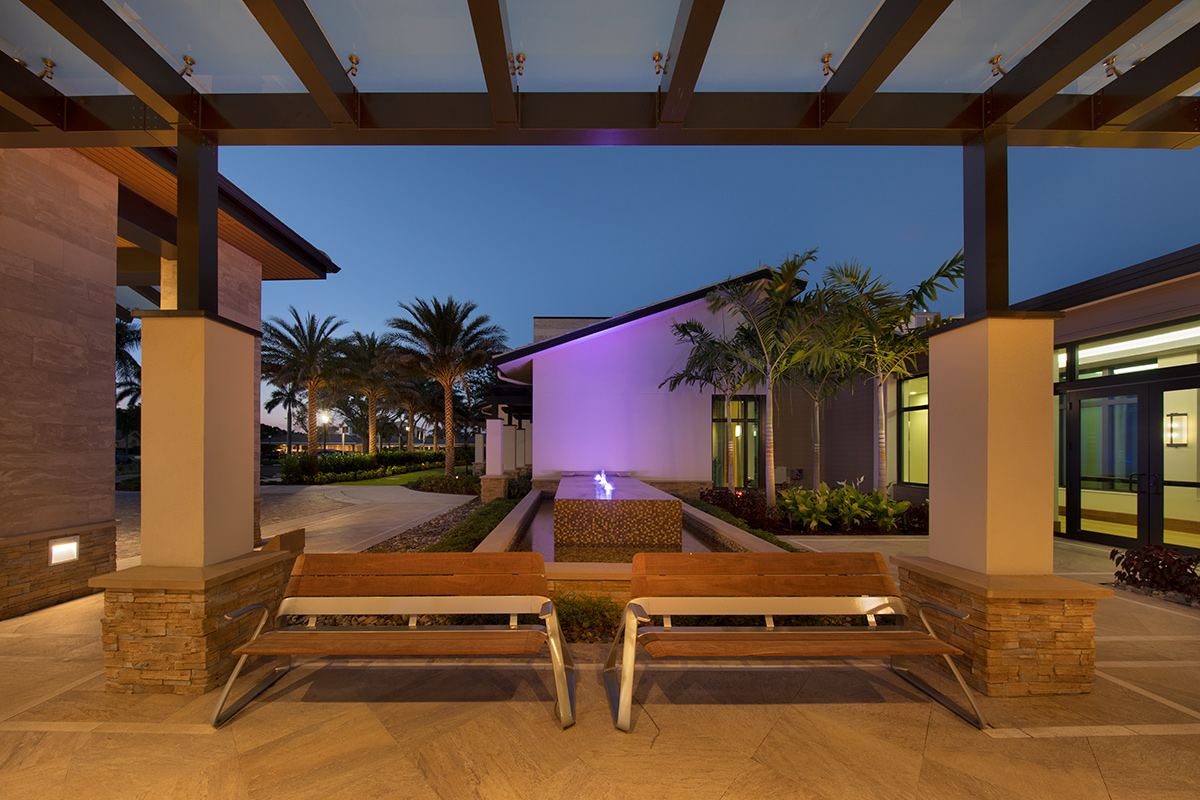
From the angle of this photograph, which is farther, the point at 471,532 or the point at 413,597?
the point at 471,532

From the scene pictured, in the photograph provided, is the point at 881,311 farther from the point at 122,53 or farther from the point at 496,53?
the point at 122,53

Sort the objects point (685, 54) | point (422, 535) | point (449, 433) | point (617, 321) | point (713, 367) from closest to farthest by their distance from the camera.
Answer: point (685, 54) < point (422, 535) < point (713, 367) < point (617, 321) < point (449, 433)

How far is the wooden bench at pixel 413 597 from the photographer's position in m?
3.07

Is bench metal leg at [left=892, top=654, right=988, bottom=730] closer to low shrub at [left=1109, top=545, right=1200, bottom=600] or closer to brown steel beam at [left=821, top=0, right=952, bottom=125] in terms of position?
brown steel beam at [left=821, top=0, right=952, bottom=125]

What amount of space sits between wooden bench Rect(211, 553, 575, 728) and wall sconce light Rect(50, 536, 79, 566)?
12.7 feet

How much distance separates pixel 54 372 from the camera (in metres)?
5.51

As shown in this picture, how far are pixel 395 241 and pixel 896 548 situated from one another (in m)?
118

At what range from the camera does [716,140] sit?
3992 mm

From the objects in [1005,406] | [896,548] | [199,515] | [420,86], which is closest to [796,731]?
[1005,406]

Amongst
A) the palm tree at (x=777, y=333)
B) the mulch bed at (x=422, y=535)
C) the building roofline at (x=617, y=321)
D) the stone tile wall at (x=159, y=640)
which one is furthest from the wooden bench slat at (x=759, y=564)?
the building roofline at (x=617, y=321)

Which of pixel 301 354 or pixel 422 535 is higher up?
pixel 301 354

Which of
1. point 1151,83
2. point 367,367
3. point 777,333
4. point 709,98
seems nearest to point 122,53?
point 709,98

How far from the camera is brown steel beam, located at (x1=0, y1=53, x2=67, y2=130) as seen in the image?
351 cm

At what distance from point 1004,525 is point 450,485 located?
17908 millimetres
